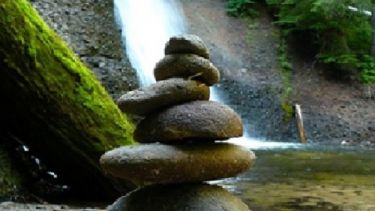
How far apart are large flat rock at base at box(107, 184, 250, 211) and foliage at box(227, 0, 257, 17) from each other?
17.6 m

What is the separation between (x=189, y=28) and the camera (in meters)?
19.6

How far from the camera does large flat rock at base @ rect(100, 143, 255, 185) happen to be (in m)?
3.57

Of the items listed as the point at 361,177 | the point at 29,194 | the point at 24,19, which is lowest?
the point at 361,177

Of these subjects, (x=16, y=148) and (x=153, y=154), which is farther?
(x=16, y=148)

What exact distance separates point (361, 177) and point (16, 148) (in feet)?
15.4

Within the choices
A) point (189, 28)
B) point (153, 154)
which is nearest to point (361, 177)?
point (153, 154)

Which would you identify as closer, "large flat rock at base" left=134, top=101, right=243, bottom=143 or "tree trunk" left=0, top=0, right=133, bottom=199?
"large flat rock at base" left=134, top=101, right=243, bottom=143

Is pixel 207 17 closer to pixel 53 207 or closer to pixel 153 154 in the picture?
pixel 53 207

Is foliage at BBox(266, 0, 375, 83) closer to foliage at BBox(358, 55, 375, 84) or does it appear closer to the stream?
foliage at BBox(358, 55, 375, 84)

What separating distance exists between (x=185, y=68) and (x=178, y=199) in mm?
788

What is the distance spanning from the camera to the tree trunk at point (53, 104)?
5.42m

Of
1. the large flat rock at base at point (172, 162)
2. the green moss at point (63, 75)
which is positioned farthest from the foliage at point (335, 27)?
the large flat rock at base at point (172, 162)

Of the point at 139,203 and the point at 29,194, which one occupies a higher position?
the point at 139,203

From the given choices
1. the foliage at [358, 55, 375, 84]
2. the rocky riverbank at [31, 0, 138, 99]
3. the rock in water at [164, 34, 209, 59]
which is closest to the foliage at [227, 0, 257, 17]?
the foliage at [358, 55, 375, 84]
